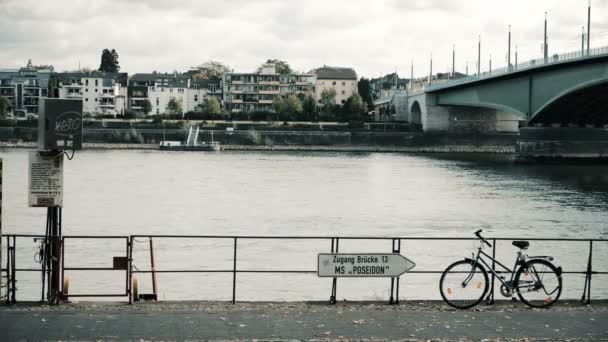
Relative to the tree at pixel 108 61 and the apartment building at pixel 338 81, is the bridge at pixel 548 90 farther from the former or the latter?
the tree at pixel 108 61

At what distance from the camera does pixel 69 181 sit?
57.6m

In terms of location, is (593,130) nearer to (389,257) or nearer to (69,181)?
(69,181)

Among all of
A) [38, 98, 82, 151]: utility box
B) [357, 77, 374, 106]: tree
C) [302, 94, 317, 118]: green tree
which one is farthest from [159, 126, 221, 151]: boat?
[38, 98, 82, 151]: utility box

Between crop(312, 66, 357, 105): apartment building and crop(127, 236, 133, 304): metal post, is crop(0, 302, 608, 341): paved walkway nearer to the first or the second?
crop(127, 236, 133, 304): metal post

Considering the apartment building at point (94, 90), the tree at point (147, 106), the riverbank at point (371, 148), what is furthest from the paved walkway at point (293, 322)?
the apartment building at point (94, 90)

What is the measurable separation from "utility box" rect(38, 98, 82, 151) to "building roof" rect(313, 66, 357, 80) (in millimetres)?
162571

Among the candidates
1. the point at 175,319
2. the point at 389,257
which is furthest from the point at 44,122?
the point at 389,257

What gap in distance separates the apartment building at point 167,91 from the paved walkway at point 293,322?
156420 mm

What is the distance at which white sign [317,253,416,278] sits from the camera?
11891mm

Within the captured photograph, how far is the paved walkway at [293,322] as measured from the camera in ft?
32.1

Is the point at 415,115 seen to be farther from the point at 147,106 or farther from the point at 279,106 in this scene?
the point at 147,106

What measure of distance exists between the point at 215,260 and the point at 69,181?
34.7 metres

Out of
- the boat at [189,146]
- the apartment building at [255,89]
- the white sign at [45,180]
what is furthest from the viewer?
the apartment building at [255,89]

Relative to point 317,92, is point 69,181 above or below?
below
